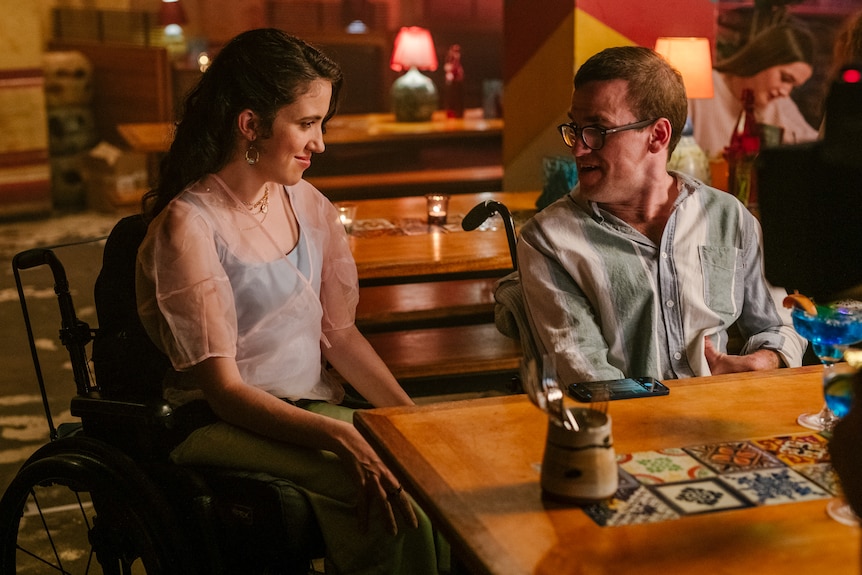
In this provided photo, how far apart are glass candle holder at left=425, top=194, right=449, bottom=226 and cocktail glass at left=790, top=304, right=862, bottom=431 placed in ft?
6.49

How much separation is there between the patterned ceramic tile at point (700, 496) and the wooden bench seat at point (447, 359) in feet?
6.95

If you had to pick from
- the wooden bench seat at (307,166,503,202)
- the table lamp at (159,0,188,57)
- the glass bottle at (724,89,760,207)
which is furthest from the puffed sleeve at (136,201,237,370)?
the table lamp at (159,0,188,57)

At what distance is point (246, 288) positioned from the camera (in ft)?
6.82

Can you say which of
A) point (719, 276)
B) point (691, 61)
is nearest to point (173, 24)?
point (691, 61)

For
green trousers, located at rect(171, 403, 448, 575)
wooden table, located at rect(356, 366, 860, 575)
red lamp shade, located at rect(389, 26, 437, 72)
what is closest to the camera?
wooden table, located at rect(356, 366, 860, 575)

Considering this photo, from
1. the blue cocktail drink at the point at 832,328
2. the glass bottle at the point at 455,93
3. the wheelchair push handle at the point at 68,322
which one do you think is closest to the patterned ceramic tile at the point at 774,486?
the blue cocktail drink at the point at 832,328

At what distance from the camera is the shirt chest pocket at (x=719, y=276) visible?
2188 millimetres

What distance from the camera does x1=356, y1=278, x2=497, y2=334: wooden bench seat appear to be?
354 centimetres

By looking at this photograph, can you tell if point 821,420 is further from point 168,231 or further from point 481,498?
point 168,231

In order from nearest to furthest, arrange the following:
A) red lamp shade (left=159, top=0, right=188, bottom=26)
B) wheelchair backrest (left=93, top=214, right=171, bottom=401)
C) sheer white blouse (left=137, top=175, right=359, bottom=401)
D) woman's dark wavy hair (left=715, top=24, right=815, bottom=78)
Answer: sheer white blouse (left=137, top=175, right=359, bottom=401) < wheelchair backrest (left=93, top=214, right=171, bottom=401) < woman's dark wavy hair (left=715, top=24, right=815, bottom=78) < red lamp shade (left=159, top=0, right=188, bottom=26)

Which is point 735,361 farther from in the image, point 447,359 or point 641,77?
point 447,359

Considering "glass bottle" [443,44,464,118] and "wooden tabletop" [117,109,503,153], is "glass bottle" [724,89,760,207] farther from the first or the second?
"glass bottle" [443,44,464,118]

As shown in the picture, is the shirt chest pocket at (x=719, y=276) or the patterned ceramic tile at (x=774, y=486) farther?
the shirt chest pocket at (x=719, y=276)

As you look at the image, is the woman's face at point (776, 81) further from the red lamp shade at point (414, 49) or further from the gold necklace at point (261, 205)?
the gold necklace at point (261, 205)
